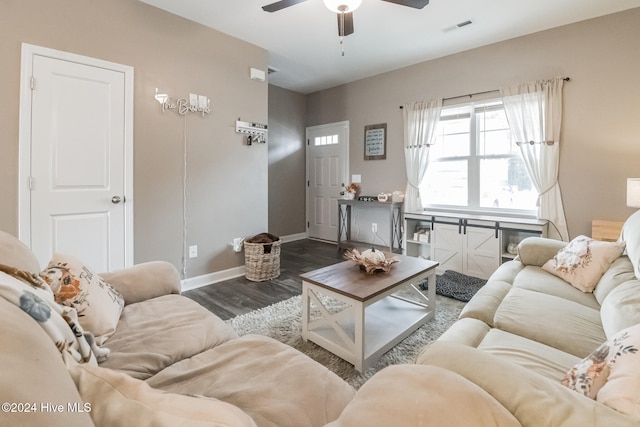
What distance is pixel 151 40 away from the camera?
2.96 metres

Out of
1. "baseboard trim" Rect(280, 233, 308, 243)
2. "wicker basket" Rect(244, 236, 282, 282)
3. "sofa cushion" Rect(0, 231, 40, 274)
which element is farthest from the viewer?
"baseboard trim" Rect(280, 233, 308, 243)

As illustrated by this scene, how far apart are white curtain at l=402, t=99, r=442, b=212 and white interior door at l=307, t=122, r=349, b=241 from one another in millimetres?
1197

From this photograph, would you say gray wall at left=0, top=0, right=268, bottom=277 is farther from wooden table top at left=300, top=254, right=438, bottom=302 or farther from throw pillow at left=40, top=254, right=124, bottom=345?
wooden table top at left=300, top=254, right=438, bottom=302

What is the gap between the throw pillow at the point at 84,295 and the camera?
1297 millimetres

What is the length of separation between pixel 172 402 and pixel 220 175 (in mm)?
3204

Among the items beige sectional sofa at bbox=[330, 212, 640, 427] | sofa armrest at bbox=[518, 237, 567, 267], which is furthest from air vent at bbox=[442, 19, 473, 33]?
beige sectional sofa at bbox=[330, 212, 640, 427]

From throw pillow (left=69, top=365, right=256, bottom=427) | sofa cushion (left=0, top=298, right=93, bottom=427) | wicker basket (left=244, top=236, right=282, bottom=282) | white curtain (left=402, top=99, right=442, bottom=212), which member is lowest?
wicker basket (left=244, top=236, right=282, bottom=282)

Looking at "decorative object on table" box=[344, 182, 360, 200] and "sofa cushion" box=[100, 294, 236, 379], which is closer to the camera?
"sofa cushion" box=[100, 294, 236, 379]

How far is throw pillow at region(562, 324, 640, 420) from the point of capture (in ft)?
2.39

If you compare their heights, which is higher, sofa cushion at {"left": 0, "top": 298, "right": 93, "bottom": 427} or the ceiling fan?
the ceiling fan

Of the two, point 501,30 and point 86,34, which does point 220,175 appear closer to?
point 86,34

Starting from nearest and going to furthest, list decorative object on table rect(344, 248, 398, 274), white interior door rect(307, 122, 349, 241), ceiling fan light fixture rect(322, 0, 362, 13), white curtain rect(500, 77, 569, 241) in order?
ceiling fan light fixture rect(322, 0, 362, 13), decorative object on table rect(344, 248, 398, 274), white curtain rect(500, 77, 569, 241), white interior door rect(307, 122, 349, 241)

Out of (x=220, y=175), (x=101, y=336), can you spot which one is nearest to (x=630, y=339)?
(x=101, y=336)

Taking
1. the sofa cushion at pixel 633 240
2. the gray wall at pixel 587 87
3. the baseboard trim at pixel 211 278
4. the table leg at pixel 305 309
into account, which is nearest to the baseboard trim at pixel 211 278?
the baseboard trim at pixel 211 278
